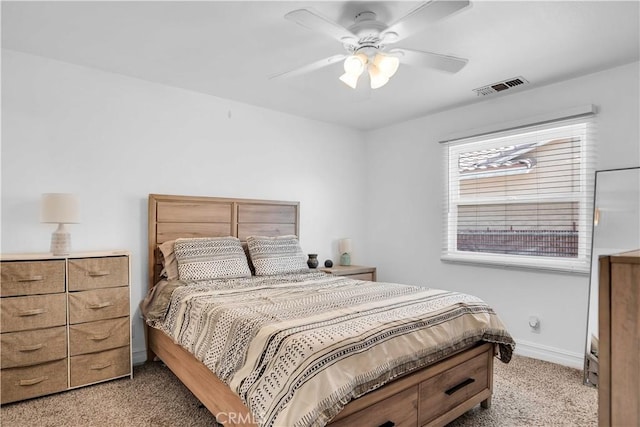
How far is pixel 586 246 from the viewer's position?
2.90m

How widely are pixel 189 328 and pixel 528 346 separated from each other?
2.89 metres

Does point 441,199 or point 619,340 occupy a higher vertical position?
point 441,199

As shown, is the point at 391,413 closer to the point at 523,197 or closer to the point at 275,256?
the point at 275,256

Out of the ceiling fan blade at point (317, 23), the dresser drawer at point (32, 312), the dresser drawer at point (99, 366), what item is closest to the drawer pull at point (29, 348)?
the dresser drawer at point (32, 312)

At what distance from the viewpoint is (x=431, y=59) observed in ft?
6.93

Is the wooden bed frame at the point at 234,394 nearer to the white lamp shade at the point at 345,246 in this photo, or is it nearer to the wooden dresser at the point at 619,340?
the wooden dresser at the point at 619,340

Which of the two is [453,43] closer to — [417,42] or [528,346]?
[417,42]

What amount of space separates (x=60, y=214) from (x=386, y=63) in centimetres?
235

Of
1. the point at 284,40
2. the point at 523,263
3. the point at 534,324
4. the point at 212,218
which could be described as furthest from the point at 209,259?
the point at 534,324

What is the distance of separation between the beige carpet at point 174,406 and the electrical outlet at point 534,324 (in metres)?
0.47

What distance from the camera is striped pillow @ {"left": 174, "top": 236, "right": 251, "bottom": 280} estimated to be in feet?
9.14

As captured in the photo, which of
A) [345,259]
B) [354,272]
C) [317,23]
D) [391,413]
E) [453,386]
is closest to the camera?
[391,413]

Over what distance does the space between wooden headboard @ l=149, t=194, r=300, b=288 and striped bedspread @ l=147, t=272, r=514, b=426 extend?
63 centimetres

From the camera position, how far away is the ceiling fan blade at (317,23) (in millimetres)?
1666
